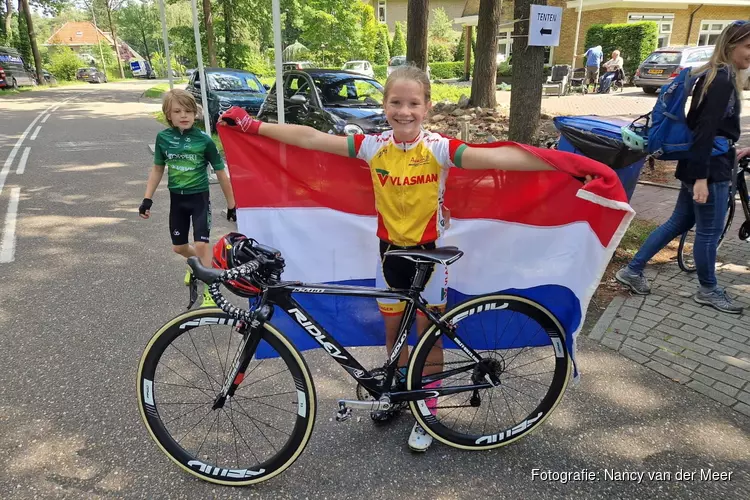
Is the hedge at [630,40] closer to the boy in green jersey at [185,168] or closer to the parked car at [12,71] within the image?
the boy in green jersey at [185,168]

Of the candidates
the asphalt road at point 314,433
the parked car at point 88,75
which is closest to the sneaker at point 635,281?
the asphalt road at point 314,433

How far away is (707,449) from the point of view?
2.68 metres

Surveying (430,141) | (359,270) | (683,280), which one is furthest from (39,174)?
(683,280)

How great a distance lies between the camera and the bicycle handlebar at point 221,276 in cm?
213

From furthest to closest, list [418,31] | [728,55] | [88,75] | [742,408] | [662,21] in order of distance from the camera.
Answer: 1. [88,75]
2. [662,21]
3. [418,31]
4. [728,55]
5. [742,408]

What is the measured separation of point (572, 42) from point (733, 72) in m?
30.4

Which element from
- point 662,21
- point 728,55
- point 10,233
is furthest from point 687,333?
point 662,21

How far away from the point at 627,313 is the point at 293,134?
318 cm

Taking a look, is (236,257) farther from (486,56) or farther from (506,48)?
(506,48)

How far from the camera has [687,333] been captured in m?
3.79

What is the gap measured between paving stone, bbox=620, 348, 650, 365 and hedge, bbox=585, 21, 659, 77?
2628cm

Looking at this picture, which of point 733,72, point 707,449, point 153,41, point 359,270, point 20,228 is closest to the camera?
point 707,449

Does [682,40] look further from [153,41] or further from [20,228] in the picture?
[153,41]

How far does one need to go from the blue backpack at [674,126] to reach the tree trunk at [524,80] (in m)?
2.90
